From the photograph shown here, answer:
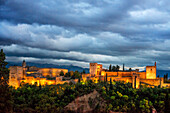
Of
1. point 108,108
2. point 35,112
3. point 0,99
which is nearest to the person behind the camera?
point 0,99

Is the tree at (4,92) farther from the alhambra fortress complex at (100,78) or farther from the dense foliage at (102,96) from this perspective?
the alhambra fortress complex at (100,78)

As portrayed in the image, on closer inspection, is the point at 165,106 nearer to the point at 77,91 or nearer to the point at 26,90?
the point at 77,91

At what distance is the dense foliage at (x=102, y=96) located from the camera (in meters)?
43.9

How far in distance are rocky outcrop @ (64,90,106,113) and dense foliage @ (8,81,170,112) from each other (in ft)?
3.63

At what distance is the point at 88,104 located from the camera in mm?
48062

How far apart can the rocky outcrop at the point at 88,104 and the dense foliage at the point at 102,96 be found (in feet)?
3.63

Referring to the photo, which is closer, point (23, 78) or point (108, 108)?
point (108, 108)

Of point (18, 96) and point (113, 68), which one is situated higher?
point (113, 68)

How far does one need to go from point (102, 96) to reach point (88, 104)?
4.53m

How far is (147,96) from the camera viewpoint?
48.4 meters

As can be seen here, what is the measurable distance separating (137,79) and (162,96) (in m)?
10.3

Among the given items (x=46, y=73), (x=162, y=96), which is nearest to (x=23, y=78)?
(x=46, y=73)

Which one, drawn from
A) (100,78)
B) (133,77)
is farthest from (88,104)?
(133,77)

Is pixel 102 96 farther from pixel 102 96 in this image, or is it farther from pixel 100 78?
pixel 100 78
